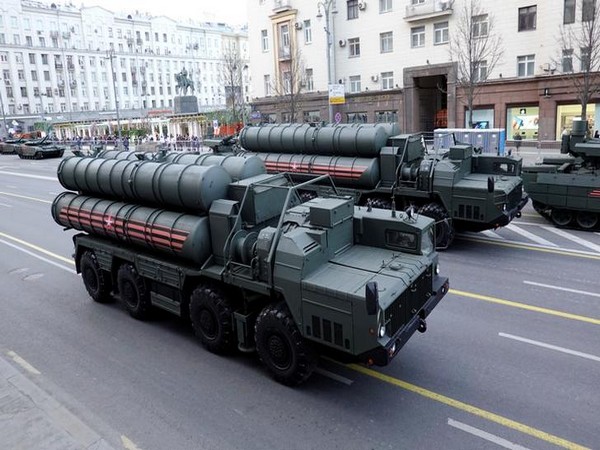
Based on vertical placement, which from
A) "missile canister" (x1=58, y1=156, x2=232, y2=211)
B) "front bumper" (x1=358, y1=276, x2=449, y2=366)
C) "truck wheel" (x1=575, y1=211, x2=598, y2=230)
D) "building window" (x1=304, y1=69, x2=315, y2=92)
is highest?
"building window" (x1=304, y1=69, x2=315, y2=92)

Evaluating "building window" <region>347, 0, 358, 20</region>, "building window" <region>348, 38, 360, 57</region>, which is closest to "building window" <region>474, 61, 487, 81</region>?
"building window" <region>348, 38, 360, 57</region>

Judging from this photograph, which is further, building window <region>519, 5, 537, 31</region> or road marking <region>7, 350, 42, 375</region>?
building window <region>519, 5, 537, 31</region>

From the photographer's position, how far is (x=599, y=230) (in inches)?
615

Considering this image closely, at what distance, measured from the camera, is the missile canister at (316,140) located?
51.5 feet

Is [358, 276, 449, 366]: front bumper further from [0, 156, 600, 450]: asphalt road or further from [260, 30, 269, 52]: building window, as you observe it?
[260, 30, 269, 52]: building window

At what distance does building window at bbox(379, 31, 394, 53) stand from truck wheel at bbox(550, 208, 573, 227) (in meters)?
29.3

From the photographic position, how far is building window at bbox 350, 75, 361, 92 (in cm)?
4506

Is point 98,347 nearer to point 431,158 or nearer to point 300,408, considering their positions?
point 300,408

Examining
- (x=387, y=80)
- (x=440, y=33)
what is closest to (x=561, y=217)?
(x=440, y=33)

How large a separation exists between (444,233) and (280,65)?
39.7 meters

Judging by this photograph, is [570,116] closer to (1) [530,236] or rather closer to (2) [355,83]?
(2) [355,83]

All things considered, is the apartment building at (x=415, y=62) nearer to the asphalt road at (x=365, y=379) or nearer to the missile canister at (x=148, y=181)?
the missile canister at (x=148, y=181)

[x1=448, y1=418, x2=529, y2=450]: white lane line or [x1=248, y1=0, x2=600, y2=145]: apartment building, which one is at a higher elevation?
[x1=248, y1=0, x2=600, y2=145]: apartment building

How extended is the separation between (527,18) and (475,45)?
11.9 feet
